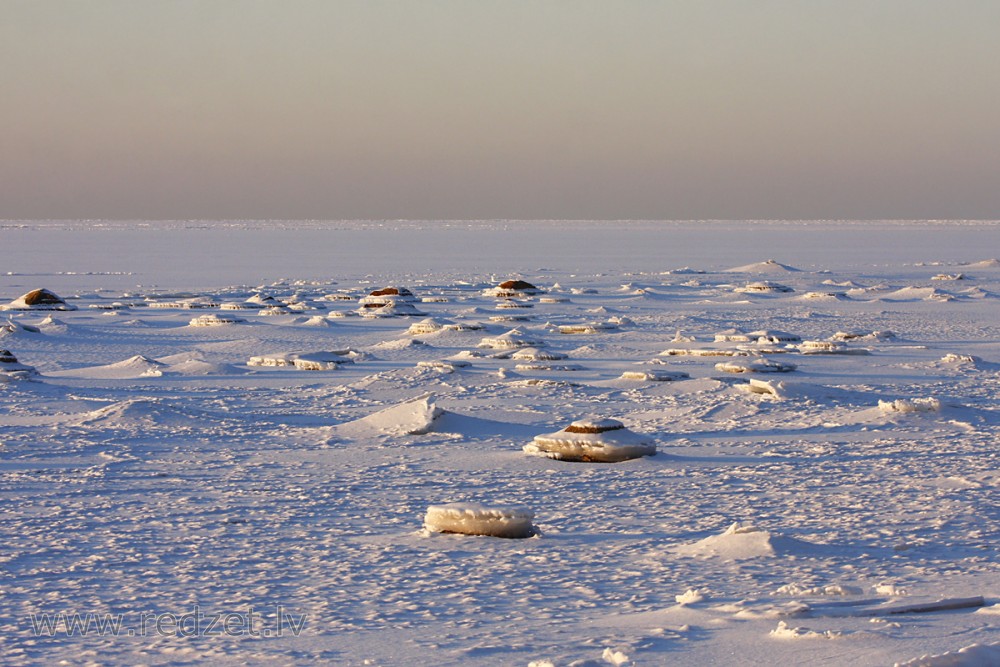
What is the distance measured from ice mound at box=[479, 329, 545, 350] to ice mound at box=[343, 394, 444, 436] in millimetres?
6746

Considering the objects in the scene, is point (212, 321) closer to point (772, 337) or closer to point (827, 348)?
point (772, 337)

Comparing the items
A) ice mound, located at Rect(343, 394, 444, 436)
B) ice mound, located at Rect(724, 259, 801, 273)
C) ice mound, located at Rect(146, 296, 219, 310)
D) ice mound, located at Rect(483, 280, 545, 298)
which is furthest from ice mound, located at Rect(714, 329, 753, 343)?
ice mound, located at Rect(724, 259, 801, 273)

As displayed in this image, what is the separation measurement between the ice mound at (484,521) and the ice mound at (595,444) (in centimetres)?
234

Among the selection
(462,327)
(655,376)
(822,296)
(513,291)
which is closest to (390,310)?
(462,327)

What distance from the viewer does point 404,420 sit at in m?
10.9

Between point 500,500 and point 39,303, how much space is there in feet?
62.7

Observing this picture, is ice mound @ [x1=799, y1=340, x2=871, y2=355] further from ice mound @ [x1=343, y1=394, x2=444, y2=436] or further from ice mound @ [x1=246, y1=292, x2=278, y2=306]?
ice mound @ [x1=246, y1=292, x2=278, y2=306]

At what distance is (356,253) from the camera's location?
63.3 meters

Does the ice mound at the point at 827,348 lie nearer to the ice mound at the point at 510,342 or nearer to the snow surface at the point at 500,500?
the snow surface at the point at 500,500

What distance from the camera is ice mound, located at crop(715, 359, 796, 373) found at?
583 inches

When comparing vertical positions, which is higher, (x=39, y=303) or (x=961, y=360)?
(x=39, y=303)

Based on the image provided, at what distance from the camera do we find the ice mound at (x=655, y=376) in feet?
46.3

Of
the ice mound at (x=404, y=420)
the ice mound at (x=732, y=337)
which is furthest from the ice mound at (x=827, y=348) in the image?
the ice mound at (x=404, y=420)

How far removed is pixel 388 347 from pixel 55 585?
12.2 m
